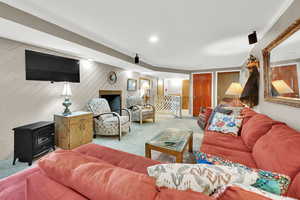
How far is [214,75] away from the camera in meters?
5.32

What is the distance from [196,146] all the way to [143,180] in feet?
7.83

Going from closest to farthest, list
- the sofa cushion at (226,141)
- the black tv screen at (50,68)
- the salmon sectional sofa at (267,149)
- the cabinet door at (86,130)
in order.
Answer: the salmon sectional sofa at (267,149), the sofa cushion at (226,141), the black tv screen at (50,68), the cabinet door at (86,130)

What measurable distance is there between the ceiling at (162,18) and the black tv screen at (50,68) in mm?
988

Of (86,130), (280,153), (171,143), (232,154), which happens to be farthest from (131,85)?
(280,153)

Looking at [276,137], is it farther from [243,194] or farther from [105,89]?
[105,89]

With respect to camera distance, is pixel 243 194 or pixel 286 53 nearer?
pixel 243 194

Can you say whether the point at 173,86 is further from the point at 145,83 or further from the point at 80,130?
the point at 80,130

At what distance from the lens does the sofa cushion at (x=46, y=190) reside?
55 cm

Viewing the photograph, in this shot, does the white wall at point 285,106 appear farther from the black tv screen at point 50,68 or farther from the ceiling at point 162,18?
the black tv screen at point 50,68

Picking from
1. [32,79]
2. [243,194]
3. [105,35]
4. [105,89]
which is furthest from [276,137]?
[105,89]

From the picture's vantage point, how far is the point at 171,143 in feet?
6.06

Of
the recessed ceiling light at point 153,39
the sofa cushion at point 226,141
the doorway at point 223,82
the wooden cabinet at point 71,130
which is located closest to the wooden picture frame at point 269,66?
the sofa cushion at point 226,141

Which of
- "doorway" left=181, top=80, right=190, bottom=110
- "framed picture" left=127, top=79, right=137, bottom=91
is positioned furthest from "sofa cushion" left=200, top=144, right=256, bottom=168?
"doorway" left=181, top=80, right=190, bottom=110

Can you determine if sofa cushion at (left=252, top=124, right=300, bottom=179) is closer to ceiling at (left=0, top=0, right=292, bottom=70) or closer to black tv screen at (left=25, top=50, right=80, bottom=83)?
ceiling at (left=0, top=0, right=292, bottom=70)
